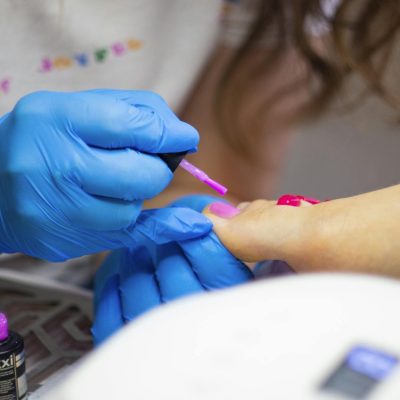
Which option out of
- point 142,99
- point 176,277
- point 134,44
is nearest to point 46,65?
point 134,44

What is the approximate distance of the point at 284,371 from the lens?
0.31m

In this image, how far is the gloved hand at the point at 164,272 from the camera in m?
0.62

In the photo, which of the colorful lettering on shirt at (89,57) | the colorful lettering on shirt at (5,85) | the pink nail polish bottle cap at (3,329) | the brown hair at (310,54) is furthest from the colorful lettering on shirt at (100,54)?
the pink nail polish bottle cap at (3,329)

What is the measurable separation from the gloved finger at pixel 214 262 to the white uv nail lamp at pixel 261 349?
25 cm

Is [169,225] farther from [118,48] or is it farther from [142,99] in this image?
[118,48]

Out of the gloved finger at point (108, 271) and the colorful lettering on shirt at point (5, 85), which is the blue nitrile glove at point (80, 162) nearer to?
the gloved finger at point (108, 271)

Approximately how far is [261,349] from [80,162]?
301mm

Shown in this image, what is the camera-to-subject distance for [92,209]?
57cm

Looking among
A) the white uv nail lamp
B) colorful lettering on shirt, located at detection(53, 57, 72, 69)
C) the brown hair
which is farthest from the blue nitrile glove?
the brown hair

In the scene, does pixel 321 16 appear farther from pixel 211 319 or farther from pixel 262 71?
pixel 211 319

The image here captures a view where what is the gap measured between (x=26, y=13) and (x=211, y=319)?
650mm

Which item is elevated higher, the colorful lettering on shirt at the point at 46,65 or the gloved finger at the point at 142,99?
the gloved finger at the point at 142,99

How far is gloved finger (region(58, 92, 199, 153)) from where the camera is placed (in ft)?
1.84

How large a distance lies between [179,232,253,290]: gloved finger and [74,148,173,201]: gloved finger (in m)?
0.08
